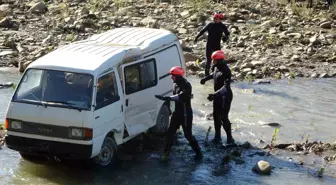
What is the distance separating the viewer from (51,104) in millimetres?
10828

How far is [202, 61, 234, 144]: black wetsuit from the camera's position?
12.9m

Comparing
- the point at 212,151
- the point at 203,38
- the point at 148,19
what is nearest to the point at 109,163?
the point at 212,151

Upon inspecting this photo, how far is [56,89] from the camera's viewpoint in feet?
36.4

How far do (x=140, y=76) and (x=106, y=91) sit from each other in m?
1.28

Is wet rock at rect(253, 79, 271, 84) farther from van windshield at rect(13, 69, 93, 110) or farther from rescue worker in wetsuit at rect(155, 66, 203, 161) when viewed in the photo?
van windshield at rect(13, 69, 93, 110)

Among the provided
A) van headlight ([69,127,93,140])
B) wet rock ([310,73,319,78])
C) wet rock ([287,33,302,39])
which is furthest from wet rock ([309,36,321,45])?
van headlight ([69,127,93,140])

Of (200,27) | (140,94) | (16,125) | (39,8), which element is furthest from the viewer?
(39,8)

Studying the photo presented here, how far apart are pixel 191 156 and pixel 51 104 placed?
126 inches

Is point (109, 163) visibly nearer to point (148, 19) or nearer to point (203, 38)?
point (203, 38)

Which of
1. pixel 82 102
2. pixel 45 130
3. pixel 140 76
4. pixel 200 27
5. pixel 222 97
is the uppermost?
pixel 140 76

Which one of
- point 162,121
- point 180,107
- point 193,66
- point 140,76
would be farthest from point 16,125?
point 193,66

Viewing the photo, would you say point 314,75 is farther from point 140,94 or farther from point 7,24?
point 7,24

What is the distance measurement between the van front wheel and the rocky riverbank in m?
5.64

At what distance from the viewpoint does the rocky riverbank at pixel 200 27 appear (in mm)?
20344
